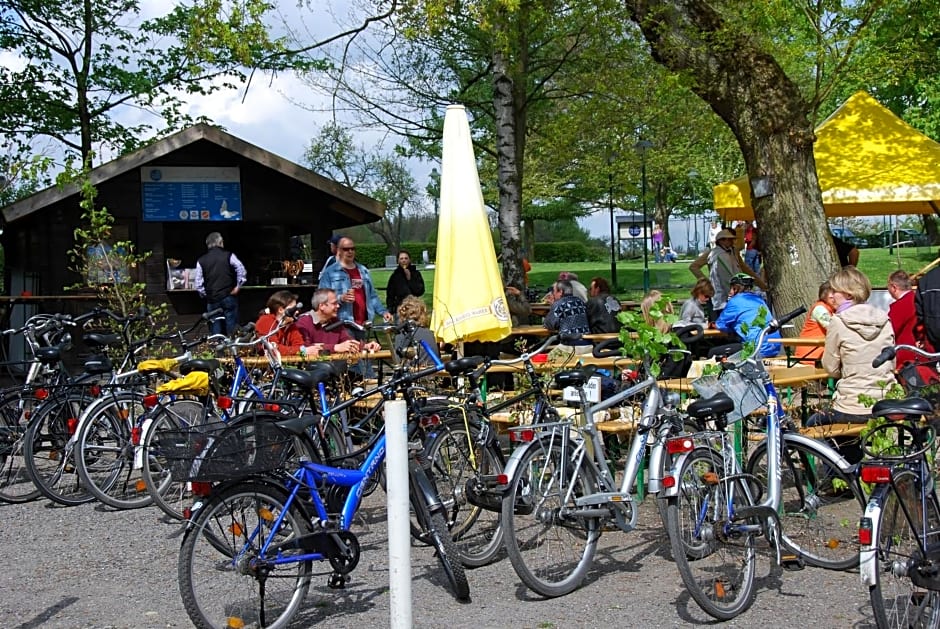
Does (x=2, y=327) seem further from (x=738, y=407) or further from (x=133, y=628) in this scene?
(x=738, y=407)

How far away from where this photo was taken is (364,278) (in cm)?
1134

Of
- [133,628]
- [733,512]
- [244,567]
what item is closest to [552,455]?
[733,512]

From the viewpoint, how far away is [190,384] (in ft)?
23.1

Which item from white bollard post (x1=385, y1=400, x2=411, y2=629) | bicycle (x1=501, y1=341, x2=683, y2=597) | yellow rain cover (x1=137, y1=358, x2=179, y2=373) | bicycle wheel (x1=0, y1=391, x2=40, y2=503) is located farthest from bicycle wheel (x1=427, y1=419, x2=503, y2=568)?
bicycle wheel (x1=0, y1=391, x2=40, y2=503)

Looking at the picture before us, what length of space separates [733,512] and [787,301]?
21.9ft

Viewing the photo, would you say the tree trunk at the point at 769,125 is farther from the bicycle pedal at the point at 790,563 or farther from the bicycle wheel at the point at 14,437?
the bicycle wheel at the point at 14,437

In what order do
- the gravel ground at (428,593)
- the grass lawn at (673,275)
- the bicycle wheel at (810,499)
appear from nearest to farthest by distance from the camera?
the gravel ground at (428,593), the bicycle wheel at (810,499), the grass lawn at (673,275)

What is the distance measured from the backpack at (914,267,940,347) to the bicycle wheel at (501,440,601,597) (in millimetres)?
3237

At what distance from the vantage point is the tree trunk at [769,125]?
36.2 feet

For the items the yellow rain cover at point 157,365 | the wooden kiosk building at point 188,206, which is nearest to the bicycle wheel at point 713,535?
the yellow rain cover at point 157,365

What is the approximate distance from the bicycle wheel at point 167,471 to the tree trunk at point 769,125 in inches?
251

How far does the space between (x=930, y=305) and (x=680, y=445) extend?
3176 millimetres

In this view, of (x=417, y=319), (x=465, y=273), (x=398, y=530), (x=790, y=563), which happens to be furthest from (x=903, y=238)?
(x=398, y=530)

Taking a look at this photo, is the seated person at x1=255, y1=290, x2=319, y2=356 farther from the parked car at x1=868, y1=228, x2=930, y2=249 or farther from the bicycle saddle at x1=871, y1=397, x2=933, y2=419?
the parked car at x1=868, y1=228, x2=930, y2=249
